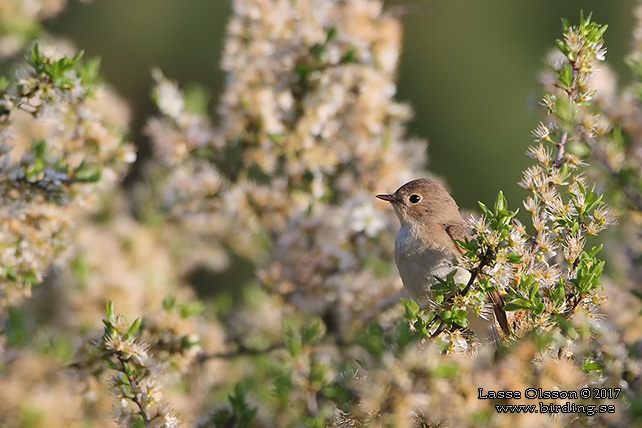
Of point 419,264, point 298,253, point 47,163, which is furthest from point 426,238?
point 47,163

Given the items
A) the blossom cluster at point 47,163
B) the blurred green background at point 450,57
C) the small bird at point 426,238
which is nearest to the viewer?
the blossom cluster at point 47,163

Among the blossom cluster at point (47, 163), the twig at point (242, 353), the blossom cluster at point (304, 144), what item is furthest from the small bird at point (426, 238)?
the blossom cluster at point (47, 163)

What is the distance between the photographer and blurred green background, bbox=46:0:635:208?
15836 millimetres

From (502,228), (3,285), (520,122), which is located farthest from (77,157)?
(520,122)

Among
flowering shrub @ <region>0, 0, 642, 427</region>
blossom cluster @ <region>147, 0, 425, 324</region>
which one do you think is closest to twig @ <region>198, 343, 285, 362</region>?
flowering shrub @ <region>0, 0, 642, 427</region>

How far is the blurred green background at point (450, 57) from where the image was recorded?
15836 millimetres

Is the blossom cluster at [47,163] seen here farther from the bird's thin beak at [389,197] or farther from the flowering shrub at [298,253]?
the bird's thin beak at [389,197]

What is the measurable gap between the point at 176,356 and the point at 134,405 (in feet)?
2.20

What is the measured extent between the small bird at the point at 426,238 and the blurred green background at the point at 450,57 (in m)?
9.06

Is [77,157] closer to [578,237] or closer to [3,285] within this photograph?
[3,285]

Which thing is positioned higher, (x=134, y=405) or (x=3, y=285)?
(x=3, y=285)

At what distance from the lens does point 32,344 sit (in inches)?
175

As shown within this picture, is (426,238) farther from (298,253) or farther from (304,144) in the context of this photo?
(304,144)

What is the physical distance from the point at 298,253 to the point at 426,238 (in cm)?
76
